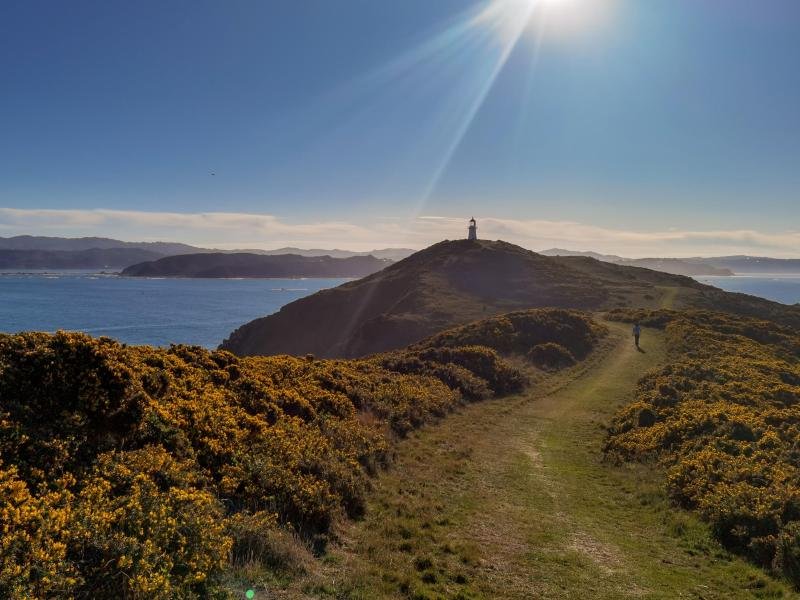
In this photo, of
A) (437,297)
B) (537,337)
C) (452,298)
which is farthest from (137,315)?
(537,337)

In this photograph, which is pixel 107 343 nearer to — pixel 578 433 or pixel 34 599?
pixel 34 599

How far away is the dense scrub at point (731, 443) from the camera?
8703mm

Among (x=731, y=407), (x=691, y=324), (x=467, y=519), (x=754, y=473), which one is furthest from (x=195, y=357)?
(x=691, y=324)

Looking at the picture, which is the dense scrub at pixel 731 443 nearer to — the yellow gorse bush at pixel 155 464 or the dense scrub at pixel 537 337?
the dense scrub at pixel 537 337

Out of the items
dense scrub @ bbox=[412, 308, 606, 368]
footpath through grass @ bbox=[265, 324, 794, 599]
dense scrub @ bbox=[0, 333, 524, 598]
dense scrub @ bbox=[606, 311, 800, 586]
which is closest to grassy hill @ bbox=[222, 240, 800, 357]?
dense scrub @ bbox=[412, 308, 606, 368]

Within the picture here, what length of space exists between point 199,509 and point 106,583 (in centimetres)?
180

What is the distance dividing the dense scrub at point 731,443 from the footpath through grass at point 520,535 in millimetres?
558

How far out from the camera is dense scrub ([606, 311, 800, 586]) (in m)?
8.70

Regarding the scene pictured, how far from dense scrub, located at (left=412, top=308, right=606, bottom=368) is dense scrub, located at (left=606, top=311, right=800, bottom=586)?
6.53 metres

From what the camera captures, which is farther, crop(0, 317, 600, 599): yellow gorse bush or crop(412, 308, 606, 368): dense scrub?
crop(412, 308, 606, 368): dense scrub

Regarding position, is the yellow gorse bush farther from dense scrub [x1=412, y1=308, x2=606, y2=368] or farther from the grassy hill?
the grassy hill

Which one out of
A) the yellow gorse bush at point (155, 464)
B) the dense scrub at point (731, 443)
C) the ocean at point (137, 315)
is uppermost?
the yellow gorse bush at point (155, 464)

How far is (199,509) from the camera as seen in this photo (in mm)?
6594

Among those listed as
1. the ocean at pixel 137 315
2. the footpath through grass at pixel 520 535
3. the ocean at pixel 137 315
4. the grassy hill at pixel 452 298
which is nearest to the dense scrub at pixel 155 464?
the footpath through grass at pixel 520 535
